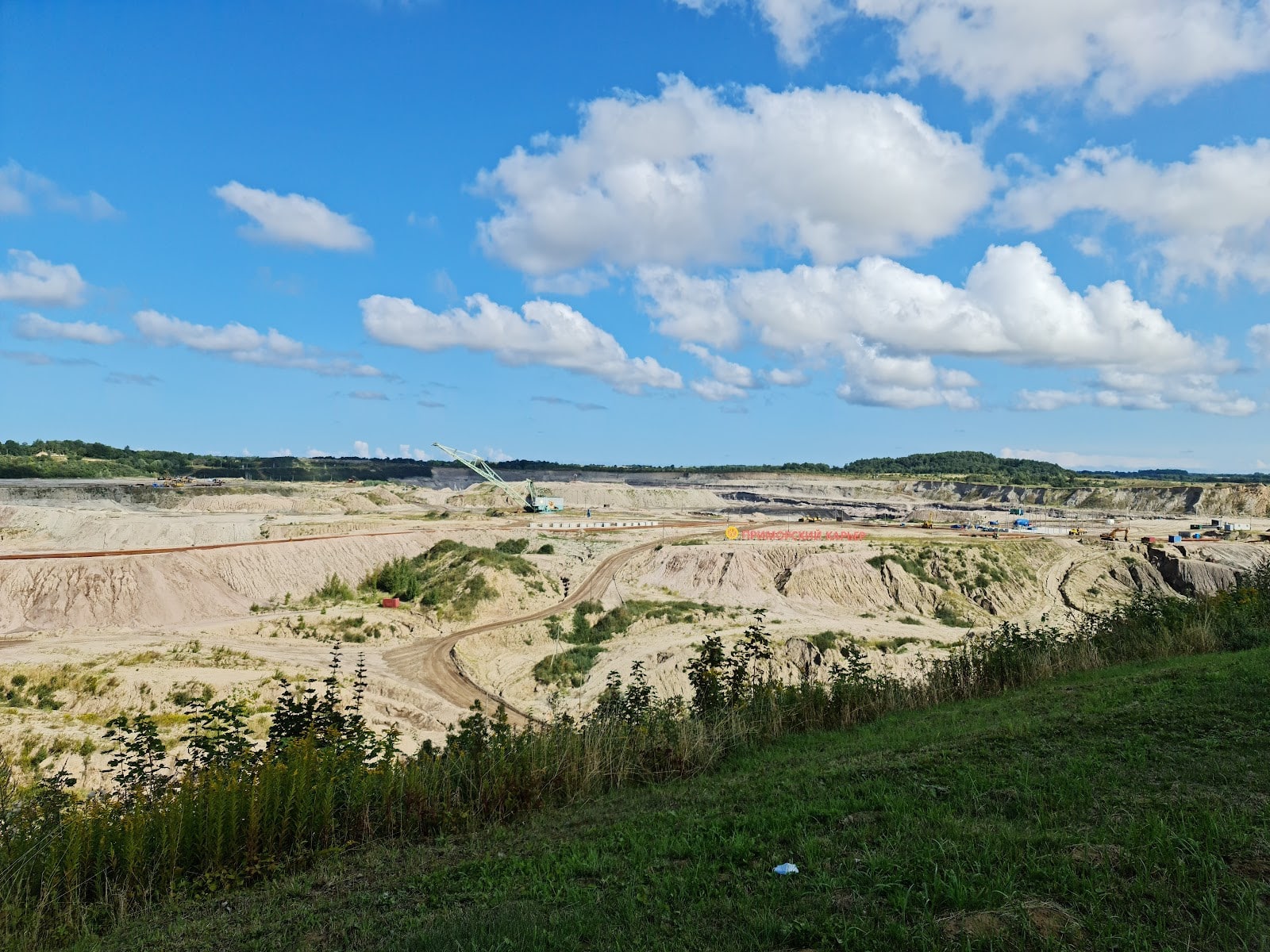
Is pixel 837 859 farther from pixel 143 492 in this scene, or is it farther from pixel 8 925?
pixel 143 492

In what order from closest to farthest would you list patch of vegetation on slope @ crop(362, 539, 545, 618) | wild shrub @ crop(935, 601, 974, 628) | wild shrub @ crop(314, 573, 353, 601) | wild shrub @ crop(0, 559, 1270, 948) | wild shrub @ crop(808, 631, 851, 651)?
wild shrub @ crop(0, 559, 1270, 948), wild shrub @ crop(808, 631, 851, 651), wild shrub @ crop(935, 601, 974, 628), patch of vegetation on slope @ crop(362, 539, 545, 618), wild shrub @ crop(314, 573, 353, 601)

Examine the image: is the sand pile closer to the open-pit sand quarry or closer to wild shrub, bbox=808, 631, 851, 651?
the open-pit sand quarry

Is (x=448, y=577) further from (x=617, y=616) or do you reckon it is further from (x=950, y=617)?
(x=950, y=617)

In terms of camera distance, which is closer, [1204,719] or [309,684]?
[1204,719]

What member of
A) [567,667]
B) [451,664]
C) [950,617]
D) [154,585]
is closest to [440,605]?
[451,664]

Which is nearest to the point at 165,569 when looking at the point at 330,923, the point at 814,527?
the point at 330,923

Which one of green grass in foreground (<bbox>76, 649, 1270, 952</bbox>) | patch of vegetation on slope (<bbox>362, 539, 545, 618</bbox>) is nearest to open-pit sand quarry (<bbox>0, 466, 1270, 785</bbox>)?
patch of vegetation on slope (<bbox>362, 539, 545, 618</bbox>)
